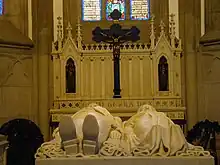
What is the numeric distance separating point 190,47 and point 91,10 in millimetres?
2303

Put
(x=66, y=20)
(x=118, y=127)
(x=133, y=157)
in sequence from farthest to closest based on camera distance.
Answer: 1. (x=66, y=20)
2. (x=118, y=127)
3. (x=133, y=157)

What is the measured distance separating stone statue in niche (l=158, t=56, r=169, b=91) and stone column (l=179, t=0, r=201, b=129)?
20.5 inches

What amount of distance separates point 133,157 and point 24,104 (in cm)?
609

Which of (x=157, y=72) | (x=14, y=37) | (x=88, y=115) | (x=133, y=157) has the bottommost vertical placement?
(x=133, y=157)

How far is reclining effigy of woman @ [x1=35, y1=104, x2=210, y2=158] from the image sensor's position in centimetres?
496

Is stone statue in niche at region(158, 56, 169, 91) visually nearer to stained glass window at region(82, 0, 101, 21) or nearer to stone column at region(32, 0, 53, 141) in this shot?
stained glass window at region(82, 0, 101, 21)

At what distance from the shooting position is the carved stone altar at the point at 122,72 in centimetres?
1022

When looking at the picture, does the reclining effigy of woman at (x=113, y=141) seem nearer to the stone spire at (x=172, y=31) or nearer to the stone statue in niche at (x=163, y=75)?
the stone statue in niche at (x=163, y=75)

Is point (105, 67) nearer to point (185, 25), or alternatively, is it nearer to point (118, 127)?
point (185, 25)

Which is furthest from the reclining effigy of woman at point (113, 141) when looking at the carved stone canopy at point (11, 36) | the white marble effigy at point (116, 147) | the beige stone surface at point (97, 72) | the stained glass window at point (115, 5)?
the stained glass window at point (115, 5)

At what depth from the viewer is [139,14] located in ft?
37.8

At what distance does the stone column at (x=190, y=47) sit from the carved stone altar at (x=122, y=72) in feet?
1.20

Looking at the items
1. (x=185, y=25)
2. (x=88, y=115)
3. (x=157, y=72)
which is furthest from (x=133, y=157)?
(x=185, y=25)

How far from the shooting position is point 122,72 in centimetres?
1046
